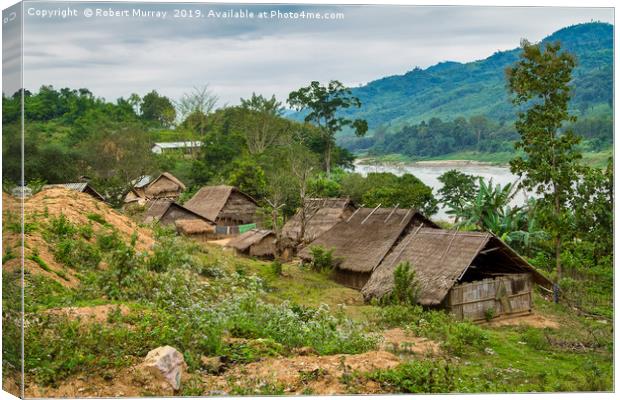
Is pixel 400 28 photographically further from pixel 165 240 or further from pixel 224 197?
pixel 224 197

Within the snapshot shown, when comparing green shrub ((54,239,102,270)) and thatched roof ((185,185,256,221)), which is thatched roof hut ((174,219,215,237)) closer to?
thatched roof ((185,185,256,221))

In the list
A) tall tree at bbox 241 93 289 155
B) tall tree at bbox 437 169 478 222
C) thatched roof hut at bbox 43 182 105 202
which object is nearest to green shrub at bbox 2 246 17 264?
thatched roof hut at bbox 43 182 105 202

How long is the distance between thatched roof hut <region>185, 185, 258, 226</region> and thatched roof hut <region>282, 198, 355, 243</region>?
83 cm

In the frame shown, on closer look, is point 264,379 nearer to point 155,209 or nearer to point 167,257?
point 167,257

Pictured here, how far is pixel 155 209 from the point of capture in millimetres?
13938

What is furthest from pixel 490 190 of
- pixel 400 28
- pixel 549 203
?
pixel 400 28

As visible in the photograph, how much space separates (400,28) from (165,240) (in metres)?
5.31

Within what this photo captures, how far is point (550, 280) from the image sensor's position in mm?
11875

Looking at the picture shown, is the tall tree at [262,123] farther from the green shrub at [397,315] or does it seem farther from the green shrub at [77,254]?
the green shrub at [397,315]

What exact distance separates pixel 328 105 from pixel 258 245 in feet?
31.0

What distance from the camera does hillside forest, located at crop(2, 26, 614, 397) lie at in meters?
6.48

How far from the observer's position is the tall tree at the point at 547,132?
872 cm

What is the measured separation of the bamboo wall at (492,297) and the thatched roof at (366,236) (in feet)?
7.36

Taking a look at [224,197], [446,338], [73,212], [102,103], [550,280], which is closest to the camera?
[102,103]
